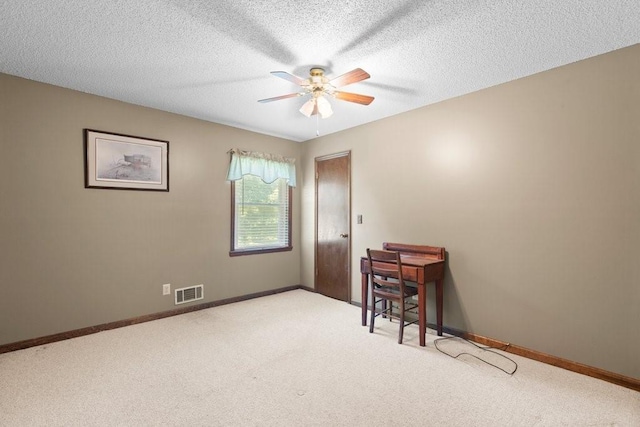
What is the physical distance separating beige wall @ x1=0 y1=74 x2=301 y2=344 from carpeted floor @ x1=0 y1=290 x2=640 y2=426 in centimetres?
45

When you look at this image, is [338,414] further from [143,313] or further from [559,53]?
[559,53]

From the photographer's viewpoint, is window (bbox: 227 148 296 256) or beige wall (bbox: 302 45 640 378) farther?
window (bbox: 227 148 296 256)

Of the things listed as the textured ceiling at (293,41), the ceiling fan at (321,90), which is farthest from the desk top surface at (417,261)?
the textured ceiling at (293,41)

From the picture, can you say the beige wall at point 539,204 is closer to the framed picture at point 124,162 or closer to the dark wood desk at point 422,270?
the dark wood desk at point 422,270

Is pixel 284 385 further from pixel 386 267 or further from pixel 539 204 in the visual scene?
pixel 539 204

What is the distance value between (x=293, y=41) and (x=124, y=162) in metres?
2.37

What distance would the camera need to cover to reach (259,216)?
4.64 m

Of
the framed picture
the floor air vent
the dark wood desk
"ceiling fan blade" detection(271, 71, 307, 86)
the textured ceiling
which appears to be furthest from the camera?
the floor air vent

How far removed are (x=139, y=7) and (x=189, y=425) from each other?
2481 millimetres

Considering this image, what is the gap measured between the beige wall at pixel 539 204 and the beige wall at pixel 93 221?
8.01 ft

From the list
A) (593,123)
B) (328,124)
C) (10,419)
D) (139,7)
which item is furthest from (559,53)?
(10,419)

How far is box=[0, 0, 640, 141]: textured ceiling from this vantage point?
1.88m

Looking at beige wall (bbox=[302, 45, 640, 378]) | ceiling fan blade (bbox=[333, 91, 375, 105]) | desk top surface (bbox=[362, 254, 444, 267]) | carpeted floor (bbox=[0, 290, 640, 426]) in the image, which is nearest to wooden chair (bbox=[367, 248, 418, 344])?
desk top surface (bbox=[362, 254, 444, 267])

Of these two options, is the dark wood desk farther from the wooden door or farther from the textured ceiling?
the textured ceiling
